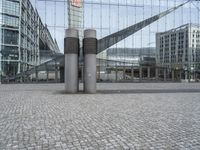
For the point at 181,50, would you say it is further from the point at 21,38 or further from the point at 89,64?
the point at 89,64

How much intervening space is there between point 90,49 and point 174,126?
11.3m

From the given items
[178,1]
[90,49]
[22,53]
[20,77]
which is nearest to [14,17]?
[22,53]

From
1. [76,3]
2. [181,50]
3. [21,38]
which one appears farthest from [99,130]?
[181,50]

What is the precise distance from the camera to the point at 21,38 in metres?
36.8

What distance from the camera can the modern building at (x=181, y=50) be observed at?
43.6m

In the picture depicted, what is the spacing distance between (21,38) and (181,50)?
2823 cm

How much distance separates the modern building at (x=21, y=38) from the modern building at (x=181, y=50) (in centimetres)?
1842

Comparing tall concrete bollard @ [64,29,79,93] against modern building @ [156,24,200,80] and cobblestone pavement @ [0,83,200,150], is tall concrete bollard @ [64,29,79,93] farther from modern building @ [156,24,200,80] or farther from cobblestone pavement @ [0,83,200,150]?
modern building @ [156,24,200,80]

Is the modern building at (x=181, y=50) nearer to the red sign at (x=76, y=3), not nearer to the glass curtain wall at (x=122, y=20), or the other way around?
the glass curtain wall at (x=122, y=20)

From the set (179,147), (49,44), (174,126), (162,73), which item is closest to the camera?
(179,147)

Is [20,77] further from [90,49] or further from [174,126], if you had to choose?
[174,126]

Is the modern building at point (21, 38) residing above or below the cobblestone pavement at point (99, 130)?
above

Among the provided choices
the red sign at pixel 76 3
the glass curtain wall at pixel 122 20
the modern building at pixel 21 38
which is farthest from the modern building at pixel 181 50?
the modern building at pixel 21 38

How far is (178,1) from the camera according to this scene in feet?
143
